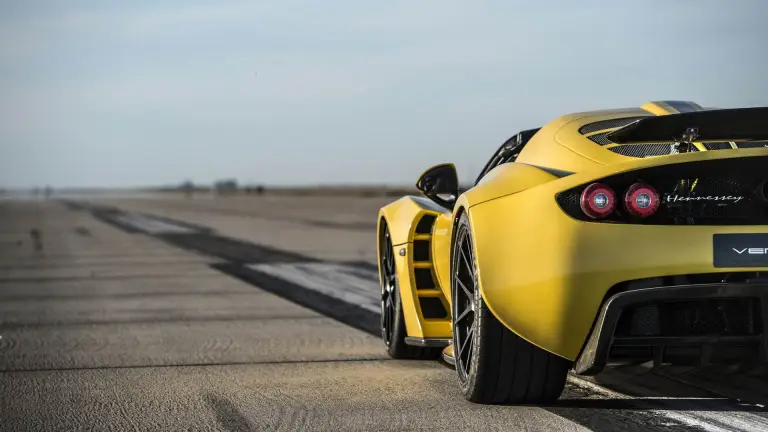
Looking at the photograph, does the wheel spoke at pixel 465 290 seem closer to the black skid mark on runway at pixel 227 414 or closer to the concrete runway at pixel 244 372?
the concrete runway at pixel 244 372

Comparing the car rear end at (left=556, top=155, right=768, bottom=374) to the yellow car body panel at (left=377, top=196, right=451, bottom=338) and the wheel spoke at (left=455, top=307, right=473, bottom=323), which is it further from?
the yellow car body panel at (left=377, top=196, right=451, bottom=338)

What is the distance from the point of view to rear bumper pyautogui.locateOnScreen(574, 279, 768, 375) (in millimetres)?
4238

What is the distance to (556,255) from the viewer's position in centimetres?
444

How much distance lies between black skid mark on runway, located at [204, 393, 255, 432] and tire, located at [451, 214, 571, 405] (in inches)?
→ 38.2

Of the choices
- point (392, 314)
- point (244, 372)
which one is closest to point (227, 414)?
point (244, 372)

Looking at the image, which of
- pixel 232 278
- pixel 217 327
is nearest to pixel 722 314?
pixel 217 327

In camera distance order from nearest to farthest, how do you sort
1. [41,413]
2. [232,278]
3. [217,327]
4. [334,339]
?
[41,413]
[334,339]
[217,327]
[232,278]

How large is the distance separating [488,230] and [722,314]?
0.97m

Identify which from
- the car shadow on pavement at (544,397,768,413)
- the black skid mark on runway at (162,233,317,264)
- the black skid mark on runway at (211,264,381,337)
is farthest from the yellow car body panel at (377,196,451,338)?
the black skid mark on runway at (162,233,317,264)

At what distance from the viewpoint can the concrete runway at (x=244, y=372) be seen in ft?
16.0

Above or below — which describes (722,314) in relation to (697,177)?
below

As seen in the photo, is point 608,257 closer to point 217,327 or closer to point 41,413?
point 41,413

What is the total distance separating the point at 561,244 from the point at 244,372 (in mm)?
2558

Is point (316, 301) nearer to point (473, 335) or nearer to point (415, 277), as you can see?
point (415, 277)
